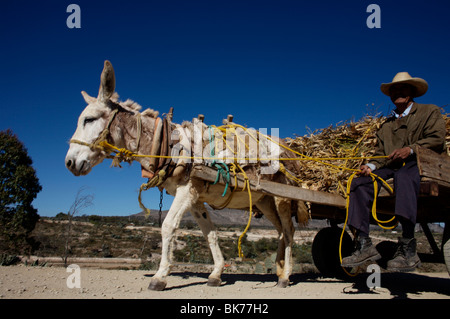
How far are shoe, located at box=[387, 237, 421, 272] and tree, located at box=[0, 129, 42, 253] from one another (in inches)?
411

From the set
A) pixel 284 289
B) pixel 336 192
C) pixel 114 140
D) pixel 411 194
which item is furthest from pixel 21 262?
pixel 411 194

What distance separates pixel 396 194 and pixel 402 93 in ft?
5.12

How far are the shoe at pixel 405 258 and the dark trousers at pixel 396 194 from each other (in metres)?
0.25

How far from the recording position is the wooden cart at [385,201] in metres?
3.69

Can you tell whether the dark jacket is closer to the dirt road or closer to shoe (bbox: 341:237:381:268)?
shoe (bbox: 341:237:381:268)

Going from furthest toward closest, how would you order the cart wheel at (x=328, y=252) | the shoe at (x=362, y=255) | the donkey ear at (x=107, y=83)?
the cart wheel at (x=328, y=252) < the donkey ear at (x=107, y=83) < the shoe at (x=362, y=255)

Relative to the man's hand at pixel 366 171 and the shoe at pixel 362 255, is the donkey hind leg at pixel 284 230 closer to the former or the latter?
the man's hand at pixel 366 171

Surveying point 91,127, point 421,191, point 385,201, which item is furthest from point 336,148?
point 91,127

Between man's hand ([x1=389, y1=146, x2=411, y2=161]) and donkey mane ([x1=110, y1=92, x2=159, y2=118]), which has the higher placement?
donkey mane ([x1=110, y1=92, x2=159, y2=118])

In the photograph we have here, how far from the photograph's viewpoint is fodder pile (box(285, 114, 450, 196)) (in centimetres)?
518

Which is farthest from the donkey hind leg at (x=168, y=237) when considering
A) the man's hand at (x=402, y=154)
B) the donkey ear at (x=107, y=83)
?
the man's hand at (x=402, y=154)

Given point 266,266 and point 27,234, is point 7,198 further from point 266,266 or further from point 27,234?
point 266,266

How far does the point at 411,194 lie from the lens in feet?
11.6

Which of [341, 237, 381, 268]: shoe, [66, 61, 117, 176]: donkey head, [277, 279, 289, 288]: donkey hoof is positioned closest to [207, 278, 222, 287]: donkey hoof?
[277, 279, 289, 288]: donkey hoof
